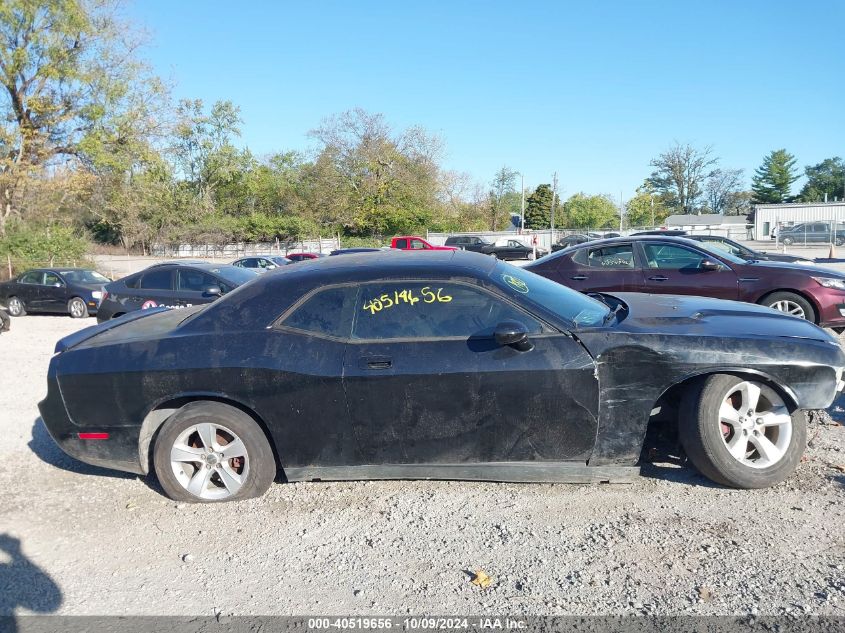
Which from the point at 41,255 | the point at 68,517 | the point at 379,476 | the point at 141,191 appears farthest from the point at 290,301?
the point at 141,191

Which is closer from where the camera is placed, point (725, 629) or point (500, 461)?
point (725, 629)

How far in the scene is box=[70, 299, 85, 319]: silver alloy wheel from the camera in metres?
15.1

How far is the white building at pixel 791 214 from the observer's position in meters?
52.7

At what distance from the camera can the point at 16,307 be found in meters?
15.7

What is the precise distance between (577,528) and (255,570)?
1.74m

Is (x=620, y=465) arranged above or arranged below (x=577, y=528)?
above

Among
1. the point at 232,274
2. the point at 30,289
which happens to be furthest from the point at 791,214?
the point at 30,289

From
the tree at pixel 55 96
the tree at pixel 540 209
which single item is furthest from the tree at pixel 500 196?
the tree at pixel 55 96

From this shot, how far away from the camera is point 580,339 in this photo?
12.3 ft

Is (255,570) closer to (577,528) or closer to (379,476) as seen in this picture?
(379,476)

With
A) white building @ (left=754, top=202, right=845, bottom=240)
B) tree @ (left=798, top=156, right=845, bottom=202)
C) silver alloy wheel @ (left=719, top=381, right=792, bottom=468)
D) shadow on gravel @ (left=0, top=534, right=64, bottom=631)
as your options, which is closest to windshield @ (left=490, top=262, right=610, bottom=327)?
silver alloy wheel @ (left=719, top=381, right=792, bottom=468)

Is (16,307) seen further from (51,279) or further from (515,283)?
(515,283)

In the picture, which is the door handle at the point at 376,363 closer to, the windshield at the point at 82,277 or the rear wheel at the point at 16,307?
the windshield at the point at 82,277

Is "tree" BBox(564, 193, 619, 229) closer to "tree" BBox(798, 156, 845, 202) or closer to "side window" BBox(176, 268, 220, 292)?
"tree" BBox(798, 156, 845, 202)
